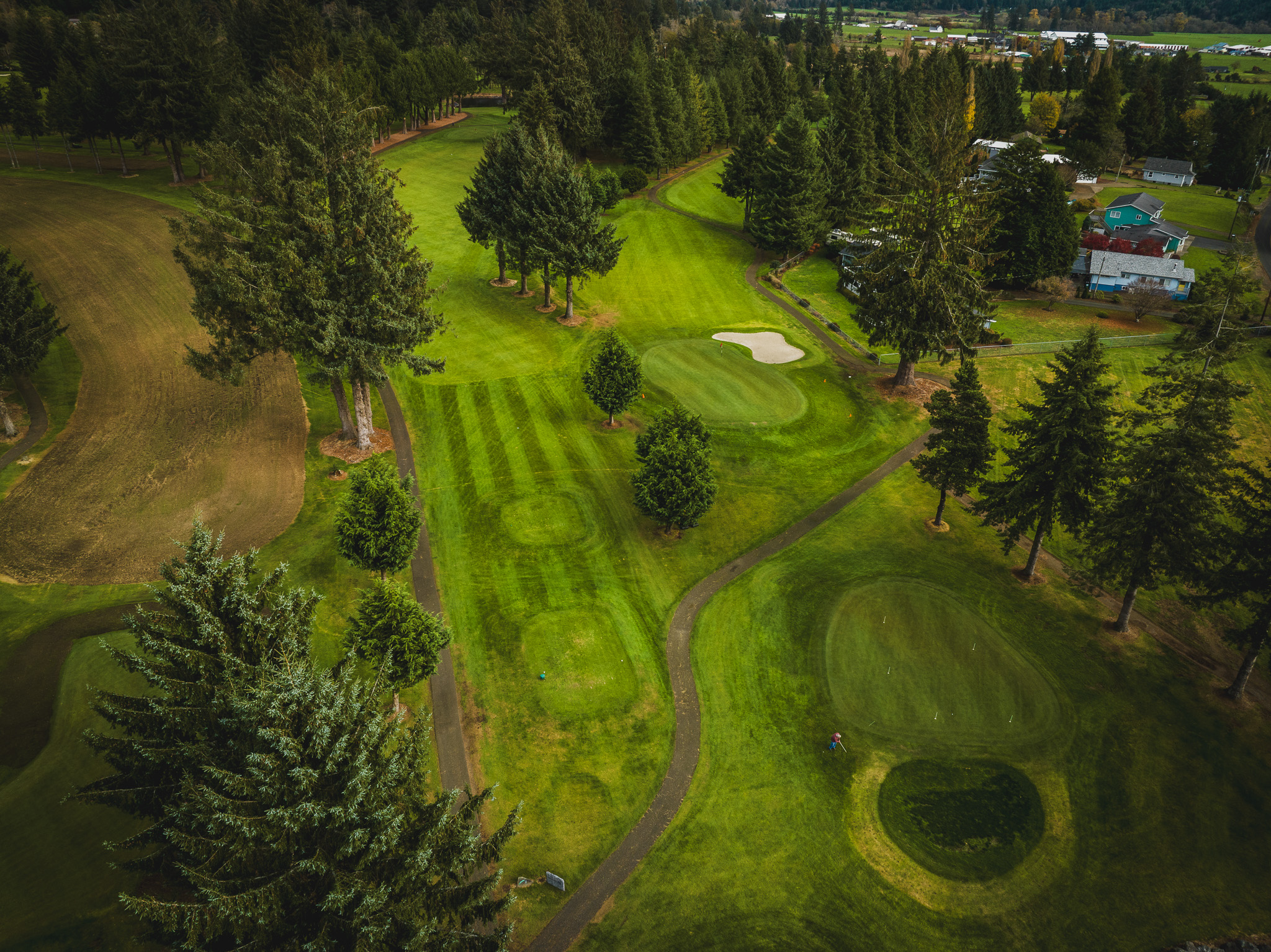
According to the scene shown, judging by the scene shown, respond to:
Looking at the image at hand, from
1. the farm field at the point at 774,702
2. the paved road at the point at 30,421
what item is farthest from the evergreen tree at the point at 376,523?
the paved road at the point at 30,421

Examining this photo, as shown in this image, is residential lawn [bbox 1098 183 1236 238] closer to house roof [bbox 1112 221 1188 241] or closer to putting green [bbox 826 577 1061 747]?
house roof [bbox 1112 221 1188 241]

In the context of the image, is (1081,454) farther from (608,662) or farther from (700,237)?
(700,237)

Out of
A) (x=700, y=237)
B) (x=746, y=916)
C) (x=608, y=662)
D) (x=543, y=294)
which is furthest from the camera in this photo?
(x=700, y=237)

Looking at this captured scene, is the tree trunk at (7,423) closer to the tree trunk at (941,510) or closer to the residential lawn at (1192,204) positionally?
the tree trunk at (941,510)

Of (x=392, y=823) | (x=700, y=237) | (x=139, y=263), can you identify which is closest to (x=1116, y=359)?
(x=700, y=237)

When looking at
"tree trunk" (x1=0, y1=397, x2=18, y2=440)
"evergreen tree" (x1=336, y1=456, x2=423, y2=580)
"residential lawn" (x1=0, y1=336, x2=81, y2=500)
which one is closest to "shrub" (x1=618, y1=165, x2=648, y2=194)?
"residential lawn" (x1=0, y1=336, x2=81, y2=500)

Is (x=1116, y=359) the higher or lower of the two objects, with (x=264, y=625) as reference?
lower
